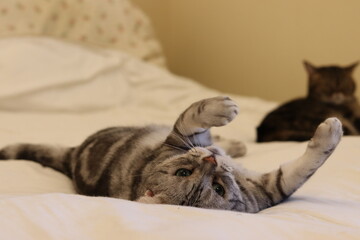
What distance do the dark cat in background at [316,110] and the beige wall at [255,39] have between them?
370 millimetres

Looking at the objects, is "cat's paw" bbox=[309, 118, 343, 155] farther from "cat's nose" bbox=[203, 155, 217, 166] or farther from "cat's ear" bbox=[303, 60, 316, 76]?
"cat's ear" bbox=[303, 60, 316, 76]

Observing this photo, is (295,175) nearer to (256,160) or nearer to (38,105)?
(256,160)

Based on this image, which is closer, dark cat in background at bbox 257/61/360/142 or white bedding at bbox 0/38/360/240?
white bedding at bbox 0/38/360/240

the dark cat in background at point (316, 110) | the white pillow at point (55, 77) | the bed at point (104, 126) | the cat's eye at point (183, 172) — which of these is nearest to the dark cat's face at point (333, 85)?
the dark cat in background at point (316, 110)

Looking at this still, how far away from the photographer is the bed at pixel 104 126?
677 millimetres

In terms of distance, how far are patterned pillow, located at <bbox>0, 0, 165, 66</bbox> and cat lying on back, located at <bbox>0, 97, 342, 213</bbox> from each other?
1.34 meters

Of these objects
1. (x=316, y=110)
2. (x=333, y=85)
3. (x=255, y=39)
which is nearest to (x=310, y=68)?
(x=333, y=85)

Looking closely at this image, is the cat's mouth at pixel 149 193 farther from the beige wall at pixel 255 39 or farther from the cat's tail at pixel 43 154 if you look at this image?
the beige wall at pixel 255 39

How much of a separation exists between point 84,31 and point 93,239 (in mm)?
2066

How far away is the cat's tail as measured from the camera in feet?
4.49

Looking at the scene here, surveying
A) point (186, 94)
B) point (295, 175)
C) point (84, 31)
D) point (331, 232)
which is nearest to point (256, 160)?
point (295, 175)

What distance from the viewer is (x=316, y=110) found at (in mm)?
1855

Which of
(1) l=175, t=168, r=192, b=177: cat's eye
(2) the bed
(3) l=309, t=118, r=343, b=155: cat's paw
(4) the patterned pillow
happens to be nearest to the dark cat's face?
(2) the bed

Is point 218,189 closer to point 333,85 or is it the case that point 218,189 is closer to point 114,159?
point 114,159
